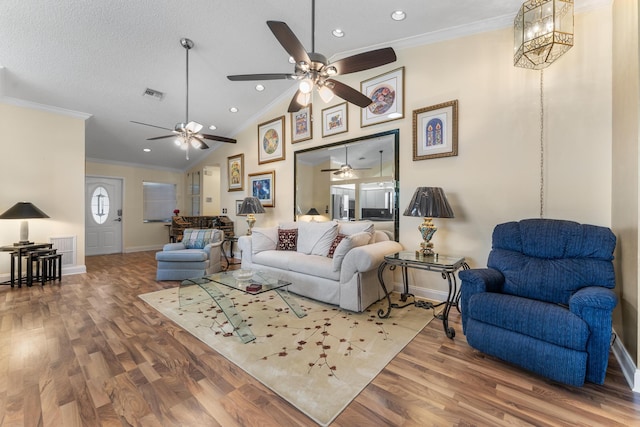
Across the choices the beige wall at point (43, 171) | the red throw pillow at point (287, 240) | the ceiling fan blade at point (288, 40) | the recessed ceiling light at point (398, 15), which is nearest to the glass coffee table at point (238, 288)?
the red throw pillow at point (287, 240)

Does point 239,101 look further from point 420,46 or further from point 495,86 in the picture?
point 495,86

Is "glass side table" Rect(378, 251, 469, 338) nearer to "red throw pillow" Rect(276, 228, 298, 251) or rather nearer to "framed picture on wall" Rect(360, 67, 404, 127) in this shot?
"red throw pillow" Rect(276, 228, 298, 251)

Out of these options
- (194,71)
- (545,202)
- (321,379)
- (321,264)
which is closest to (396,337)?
(321,379)

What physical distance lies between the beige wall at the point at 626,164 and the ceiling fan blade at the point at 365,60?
1559 millimetres

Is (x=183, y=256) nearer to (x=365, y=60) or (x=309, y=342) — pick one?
(x=309, y=342)

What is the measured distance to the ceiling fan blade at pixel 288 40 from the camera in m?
1.94

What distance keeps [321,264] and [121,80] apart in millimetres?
4056

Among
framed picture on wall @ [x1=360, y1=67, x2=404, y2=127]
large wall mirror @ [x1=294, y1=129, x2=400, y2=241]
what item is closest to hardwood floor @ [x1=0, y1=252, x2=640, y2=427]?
large wall mirror @ [x1=294, y1=129, x2=400, y2=241]

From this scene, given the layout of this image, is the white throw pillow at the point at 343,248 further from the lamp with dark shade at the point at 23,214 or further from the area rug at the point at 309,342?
the lamp with dark shade at the point at 23,214

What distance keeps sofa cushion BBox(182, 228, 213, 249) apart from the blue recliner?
13.3ft

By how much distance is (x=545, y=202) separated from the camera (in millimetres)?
2701

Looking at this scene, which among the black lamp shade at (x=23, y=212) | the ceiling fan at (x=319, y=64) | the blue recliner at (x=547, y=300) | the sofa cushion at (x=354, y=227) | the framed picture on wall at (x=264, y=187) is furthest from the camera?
the framed picture on wall at (x=264, y=187)

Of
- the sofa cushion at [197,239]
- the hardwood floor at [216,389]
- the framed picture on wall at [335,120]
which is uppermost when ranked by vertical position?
the framed picture on wall at [335,120]

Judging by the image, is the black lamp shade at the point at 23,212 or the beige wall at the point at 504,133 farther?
the black lamp shade at the point at 23,212
